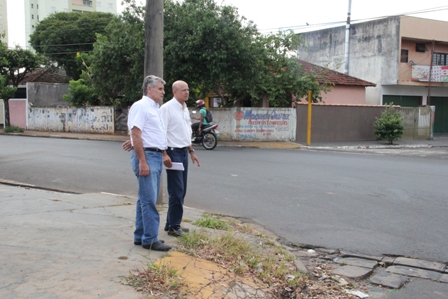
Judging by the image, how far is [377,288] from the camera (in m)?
Result: 4.36

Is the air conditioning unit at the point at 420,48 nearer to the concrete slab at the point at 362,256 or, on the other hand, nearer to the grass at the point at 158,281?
the concrete slab at the point at 362,256

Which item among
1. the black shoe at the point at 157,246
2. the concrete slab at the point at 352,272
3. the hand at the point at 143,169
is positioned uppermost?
the hand at the point at 143,169

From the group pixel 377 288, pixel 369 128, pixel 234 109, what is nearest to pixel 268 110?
pixel 234 109

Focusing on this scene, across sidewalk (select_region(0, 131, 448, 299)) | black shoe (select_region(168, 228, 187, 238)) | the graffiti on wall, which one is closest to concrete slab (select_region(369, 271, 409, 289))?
sidewalk (select_region(0, 131, 448, 299))

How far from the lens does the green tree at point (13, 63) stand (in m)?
27.3

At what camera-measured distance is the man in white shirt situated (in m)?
5.02

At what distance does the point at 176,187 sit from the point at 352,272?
2.13m

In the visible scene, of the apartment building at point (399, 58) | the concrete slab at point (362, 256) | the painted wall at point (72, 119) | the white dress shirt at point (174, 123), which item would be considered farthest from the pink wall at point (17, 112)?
the concrete slab at point (362, 256)

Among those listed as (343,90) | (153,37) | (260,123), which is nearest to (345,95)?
(343,90)

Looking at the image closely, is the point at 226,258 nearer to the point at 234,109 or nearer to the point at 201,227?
the point at 201,227

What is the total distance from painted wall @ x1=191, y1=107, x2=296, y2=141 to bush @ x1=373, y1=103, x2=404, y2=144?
4360mm

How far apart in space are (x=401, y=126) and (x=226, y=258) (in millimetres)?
18765

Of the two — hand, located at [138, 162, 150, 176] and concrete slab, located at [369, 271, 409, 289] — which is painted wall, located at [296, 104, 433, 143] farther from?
hand, located at [138, 162, 150, 176]

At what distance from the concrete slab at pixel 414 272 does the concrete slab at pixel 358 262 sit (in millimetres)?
182
